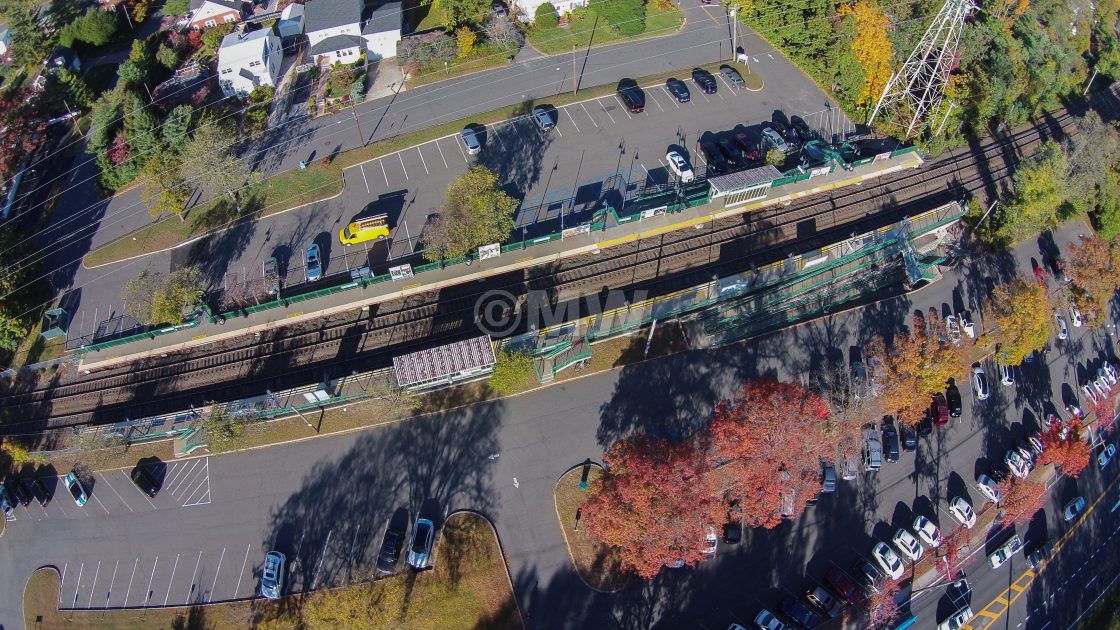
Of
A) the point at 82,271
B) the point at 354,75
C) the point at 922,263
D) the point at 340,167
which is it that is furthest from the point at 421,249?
the point at 922,263

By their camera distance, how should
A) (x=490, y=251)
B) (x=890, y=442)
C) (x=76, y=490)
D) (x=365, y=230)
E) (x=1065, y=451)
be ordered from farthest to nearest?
(x=365, y=230) → (x=490, y=251) → (x=890, y=442) → (x=76, y=490) → (x=1065, y=451)

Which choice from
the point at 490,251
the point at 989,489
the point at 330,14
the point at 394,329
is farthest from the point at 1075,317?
the point at 330,14

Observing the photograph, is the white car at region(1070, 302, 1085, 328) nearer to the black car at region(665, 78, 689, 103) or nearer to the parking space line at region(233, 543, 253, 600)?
the black car at region(665, 78, 689, 103)

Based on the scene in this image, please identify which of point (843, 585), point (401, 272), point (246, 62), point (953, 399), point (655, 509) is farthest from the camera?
point (246, 62)

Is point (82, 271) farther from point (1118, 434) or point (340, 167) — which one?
point (1118, 434)

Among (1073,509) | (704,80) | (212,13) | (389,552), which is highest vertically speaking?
(212,13)

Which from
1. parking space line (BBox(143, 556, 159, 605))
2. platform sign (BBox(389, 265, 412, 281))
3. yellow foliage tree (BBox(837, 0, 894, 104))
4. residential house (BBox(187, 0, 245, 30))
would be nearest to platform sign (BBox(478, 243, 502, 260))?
platform sign (BBox(389, 265, 412, 281))

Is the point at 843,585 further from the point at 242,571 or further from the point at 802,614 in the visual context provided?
the point at 242,571
